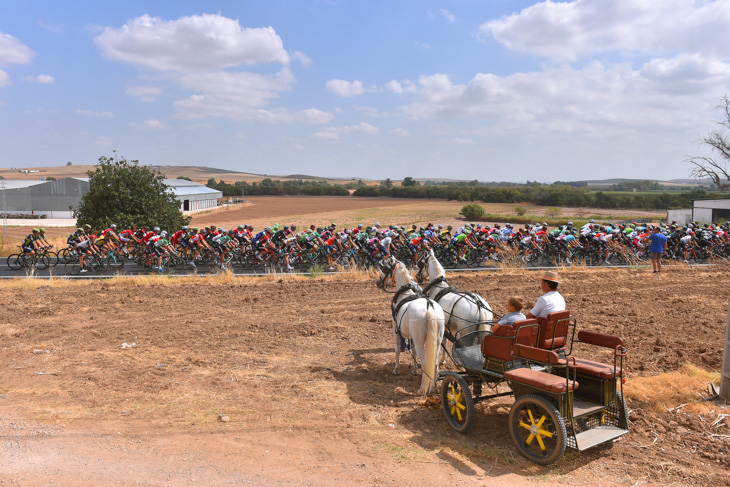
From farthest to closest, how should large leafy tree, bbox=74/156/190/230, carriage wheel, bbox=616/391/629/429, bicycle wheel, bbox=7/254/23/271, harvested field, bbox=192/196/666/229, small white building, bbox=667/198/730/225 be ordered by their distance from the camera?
1. harvested field, bbox=192/196/666/229
2. small white building, bbox=667/198/730/225
3. large leafy tree, bbox=74/156/190/230
4. bicycle wheel, bbox=7/254/23/271
5. carriage wheel, bbox=616/391/629/429

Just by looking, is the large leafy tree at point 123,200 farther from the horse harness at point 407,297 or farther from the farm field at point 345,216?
the horse harness at point 407,297

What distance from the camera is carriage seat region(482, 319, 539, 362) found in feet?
17.6

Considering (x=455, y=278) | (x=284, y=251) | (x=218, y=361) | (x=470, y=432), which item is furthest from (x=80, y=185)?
(x=470, y=432)

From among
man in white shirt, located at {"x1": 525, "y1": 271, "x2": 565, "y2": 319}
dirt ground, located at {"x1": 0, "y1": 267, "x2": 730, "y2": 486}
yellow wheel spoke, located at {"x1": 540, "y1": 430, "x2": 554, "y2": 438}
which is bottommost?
dirt ground, located at {"x1": 0, "y1": 267, "x2": 730, "y2": 486}

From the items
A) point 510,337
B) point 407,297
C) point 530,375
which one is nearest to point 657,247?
point 407,297

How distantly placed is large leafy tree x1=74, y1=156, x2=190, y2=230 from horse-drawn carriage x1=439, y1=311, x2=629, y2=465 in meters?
23.1

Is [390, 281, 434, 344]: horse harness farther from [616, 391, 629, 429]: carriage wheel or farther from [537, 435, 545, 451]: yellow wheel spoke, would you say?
[616, 391, 629, 429]: carriage wheel

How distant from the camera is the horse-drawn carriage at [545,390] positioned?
4777 millimetres

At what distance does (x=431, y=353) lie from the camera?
254 inches

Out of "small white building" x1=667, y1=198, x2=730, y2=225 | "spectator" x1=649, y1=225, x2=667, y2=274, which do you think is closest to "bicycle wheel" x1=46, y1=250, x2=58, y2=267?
"spectator" x1=649, y1=225, x2=667, y2=274

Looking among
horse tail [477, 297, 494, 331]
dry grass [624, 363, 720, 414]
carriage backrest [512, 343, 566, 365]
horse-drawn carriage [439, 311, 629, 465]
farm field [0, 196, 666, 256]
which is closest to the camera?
horse-drawn carriage [439, 311, 629, 465]

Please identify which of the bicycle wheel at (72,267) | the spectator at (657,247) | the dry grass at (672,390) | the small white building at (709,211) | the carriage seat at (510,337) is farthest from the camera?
the small white building at (709,211)

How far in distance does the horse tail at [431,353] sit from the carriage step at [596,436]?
6.38 feet

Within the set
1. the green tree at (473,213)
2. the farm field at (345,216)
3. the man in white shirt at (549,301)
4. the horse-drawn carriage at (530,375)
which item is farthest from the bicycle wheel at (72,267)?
the green tree at (473,213)
